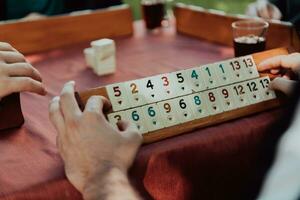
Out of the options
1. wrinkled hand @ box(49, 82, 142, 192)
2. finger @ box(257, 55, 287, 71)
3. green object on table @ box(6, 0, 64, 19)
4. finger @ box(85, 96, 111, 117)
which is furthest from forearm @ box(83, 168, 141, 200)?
green object on table @ box(6, 0, 64, 19)

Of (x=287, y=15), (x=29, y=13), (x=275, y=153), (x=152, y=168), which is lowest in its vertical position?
(x=29, y=13)

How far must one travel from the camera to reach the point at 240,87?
41.4 inches

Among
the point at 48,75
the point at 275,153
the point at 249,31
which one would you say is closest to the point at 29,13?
the point at 48,75

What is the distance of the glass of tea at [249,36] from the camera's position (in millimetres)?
1311

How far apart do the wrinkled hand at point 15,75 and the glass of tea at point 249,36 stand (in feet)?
1.80

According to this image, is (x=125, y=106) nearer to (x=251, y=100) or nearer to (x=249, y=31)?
(x=251, y=100)

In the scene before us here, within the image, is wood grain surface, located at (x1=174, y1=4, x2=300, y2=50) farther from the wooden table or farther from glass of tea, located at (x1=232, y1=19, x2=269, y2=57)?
the wooden table

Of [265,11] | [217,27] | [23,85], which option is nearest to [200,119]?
[23,85]

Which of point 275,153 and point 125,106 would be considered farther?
point 125,106

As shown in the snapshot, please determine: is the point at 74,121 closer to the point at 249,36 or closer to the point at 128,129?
the point at 128,129

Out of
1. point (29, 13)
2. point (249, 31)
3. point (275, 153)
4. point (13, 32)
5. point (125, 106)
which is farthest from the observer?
point (29, 13)

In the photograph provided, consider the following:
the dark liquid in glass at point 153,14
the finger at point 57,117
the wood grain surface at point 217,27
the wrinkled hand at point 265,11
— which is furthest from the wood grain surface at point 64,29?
the finger at point 57,117

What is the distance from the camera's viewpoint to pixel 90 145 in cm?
86

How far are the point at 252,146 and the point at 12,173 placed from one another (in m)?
0.49
